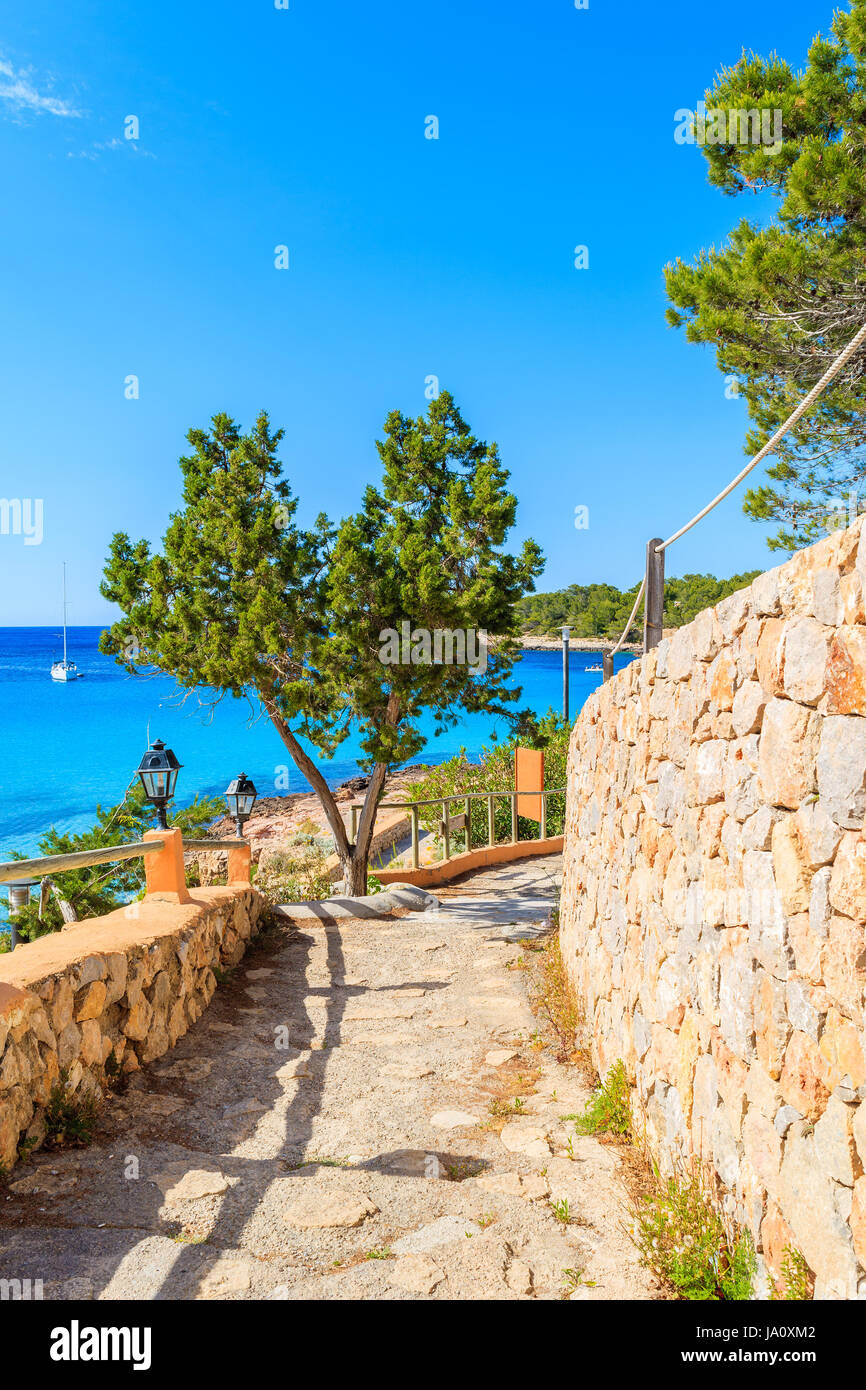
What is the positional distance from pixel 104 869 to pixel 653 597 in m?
10.7

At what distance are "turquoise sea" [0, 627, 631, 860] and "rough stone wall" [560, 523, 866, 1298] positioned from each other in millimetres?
8175

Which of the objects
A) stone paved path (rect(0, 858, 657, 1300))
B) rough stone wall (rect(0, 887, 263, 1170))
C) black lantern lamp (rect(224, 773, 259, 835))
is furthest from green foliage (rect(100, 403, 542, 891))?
stone paved path (rect(0, 858, 657, 1300))

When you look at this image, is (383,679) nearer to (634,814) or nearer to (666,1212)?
(634,814)

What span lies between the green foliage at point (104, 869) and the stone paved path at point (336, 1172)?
504cm

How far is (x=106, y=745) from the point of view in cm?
5469

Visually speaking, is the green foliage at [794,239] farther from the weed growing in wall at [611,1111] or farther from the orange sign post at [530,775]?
the orange sign post at [530,775]

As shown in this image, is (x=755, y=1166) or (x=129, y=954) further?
(x=129, y=954)

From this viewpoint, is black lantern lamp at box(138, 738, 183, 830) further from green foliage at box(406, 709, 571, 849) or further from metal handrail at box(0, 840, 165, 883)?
green foliage at box(406, 709, 571, 849)

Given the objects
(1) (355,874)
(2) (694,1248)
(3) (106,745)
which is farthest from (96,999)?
(3) (106,745)

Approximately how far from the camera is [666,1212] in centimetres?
313

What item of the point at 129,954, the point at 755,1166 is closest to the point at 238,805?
the point at 129,954

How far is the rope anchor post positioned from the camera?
185 inches

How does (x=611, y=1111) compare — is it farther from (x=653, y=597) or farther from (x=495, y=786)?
(x=495, y=786)
